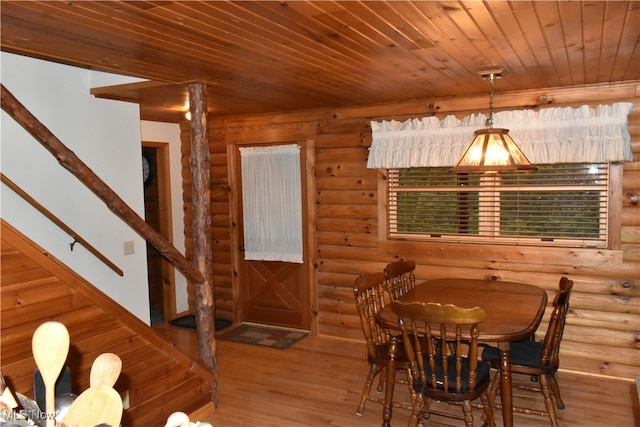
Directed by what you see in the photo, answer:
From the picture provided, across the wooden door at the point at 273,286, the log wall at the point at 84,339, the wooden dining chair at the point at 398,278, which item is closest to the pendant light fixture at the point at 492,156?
the wooden dining chair at the point at 398,278

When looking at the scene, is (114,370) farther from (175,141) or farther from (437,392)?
(175,141)

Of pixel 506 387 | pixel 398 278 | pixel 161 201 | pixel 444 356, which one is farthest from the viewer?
pixel 161 201

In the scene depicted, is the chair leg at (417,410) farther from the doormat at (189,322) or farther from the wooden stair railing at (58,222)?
the doormat at (189,322)

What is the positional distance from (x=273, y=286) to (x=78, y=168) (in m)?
3.34

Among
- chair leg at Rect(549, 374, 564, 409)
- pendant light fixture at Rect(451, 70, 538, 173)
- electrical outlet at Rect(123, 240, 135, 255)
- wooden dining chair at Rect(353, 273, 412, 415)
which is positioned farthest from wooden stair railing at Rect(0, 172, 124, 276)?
chair leg at Rect(549, 374, 564, 409)

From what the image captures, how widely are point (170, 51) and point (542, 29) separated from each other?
1873 millimetres

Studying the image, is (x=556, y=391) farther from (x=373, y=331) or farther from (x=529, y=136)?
(x=529, y=136)

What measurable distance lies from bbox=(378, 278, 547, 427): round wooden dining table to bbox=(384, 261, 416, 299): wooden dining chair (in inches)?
4.6

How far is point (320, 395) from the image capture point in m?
3.91

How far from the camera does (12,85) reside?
135 inches

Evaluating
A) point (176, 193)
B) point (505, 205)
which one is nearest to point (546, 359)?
point (505, 205)

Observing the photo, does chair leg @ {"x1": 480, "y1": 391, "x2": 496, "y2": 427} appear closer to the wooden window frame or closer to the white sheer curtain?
the wooden window frame

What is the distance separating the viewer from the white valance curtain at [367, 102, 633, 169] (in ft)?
12.8

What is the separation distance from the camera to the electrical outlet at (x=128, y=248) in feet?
14.4
